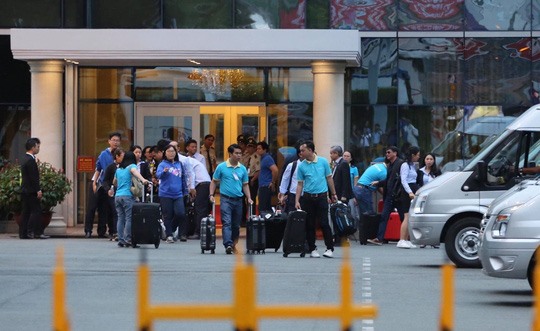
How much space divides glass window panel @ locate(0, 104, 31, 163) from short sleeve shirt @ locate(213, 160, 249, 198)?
10350 millimetres

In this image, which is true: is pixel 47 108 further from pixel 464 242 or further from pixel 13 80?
pixel 464 242

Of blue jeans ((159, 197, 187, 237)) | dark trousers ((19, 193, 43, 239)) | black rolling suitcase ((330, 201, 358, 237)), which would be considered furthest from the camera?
dark trousers ((19, 193, 43, 239))

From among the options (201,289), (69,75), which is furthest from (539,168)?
(69,75)

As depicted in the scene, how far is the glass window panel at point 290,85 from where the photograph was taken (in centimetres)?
2998

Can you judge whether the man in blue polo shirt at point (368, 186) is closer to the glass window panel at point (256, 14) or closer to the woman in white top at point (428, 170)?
the woman in white top at point (428, 170)

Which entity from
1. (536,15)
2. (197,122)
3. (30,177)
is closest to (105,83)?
(197,122)

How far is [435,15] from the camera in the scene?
29609mm

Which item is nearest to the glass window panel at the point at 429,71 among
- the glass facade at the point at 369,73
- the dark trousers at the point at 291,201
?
the glass facade at the point at 369,73

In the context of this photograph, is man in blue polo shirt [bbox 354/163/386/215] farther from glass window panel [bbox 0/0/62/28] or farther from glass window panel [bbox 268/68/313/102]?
glass window panel [bbox 0/0/62/28]

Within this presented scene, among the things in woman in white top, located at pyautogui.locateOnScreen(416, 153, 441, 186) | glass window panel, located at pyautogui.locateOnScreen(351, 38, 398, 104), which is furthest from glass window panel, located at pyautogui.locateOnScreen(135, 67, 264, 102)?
woman in white top, located at pyautogui.locateOnScreen(416, 153, 441, 186)

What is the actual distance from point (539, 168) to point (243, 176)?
459 cm

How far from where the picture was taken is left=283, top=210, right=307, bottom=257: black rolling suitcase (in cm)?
2034

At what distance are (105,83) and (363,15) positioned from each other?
5753 mm

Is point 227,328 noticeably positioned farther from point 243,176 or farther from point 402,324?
point 243,176
